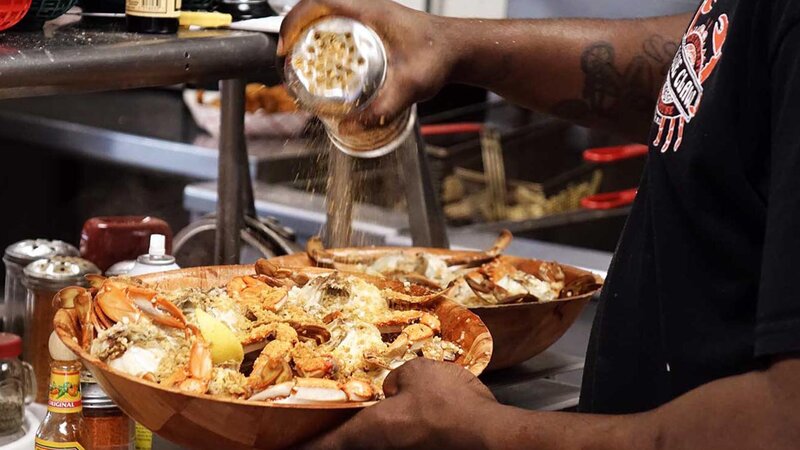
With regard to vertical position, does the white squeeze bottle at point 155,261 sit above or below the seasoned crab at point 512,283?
above

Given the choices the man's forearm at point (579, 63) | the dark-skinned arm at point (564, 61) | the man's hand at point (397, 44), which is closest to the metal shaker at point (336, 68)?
the man's hand at point (397, 44)

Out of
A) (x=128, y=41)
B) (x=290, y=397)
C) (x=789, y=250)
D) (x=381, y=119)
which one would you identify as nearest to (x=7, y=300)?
(x=128, y=41)

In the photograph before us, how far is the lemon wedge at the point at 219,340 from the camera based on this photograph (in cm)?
156

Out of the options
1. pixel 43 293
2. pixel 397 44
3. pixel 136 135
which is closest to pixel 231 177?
pixel 43 293

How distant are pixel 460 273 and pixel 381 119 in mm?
558

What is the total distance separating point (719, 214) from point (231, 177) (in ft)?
4.26

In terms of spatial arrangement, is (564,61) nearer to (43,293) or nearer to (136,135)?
(43,293)

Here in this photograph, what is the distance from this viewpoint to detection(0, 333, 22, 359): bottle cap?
6.29ft

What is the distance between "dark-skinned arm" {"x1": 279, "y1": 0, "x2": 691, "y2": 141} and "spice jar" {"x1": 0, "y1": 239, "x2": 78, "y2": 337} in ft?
2.38

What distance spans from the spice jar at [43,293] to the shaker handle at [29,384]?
0.04m

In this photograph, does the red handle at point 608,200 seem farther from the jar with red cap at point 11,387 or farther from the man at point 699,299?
the jar with red cap at point 11,387

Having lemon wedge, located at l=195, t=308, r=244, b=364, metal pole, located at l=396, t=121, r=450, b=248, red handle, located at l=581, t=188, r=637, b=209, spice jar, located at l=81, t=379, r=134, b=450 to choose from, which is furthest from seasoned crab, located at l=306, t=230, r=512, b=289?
red handle, located at l=581, t=188, r=637, b=209

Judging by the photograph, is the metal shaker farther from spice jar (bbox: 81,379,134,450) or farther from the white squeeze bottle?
spice jar (bbox: 81,379,134,450)

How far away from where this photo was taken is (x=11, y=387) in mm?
1932
